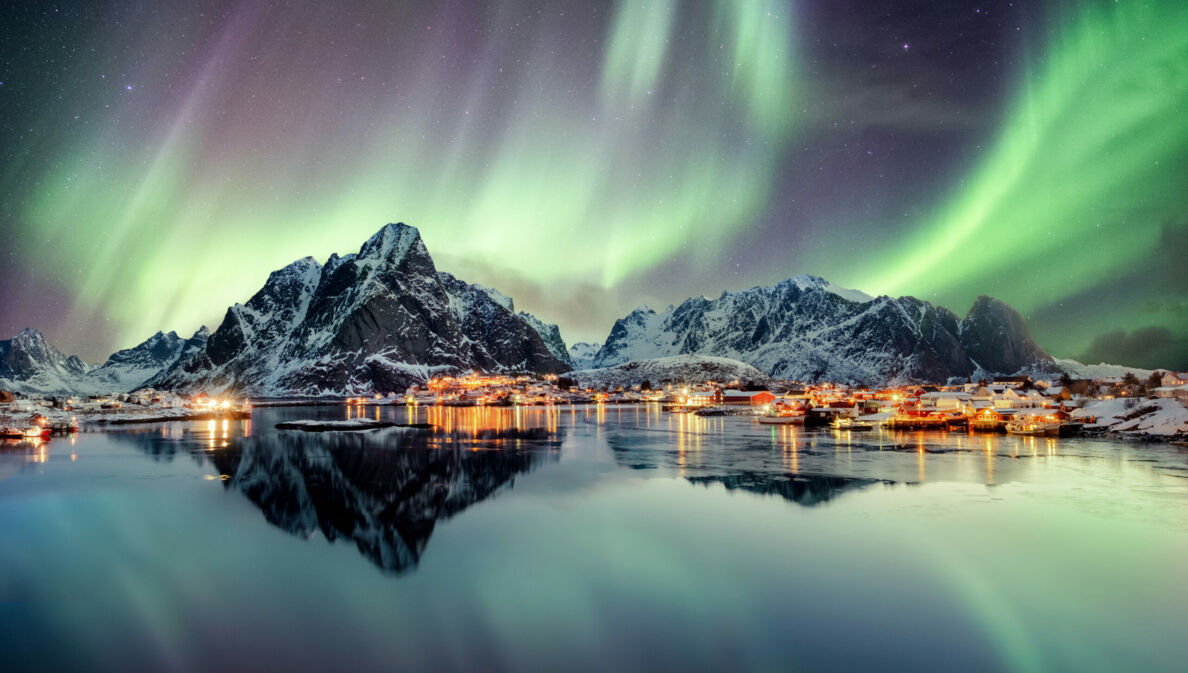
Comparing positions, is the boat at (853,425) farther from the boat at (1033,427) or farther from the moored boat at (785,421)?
the boat at (1033,427)

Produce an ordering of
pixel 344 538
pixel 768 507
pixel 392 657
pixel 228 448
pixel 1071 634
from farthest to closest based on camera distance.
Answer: pixel 228 448
pixel 768 507
pixel 344 538
pixel 1071 634
pixel 392 657

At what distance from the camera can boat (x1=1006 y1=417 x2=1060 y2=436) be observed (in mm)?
81875

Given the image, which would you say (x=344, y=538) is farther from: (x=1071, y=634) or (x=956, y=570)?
(x=1071, y=634)

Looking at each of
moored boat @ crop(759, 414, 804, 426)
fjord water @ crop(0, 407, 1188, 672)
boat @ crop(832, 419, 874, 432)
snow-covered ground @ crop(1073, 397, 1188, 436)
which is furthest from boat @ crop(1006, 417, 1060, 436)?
fjord water @ crop(0, 407, 1188, 672)

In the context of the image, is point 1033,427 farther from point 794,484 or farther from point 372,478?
point 372,478

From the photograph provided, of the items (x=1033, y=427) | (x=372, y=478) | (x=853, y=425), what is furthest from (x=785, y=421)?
(x=372, y=478)

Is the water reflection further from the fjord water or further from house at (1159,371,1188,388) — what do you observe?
house at (1159,371,1188,388)

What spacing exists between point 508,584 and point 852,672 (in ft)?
36.4

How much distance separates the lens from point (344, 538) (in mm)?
28266

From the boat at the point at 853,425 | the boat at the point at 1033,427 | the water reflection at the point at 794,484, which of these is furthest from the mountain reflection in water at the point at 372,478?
the boat at the point at 1033,427

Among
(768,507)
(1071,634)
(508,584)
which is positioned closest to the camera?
(1071,634)

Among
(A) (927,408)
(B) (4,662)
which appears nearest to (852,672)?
(B) (4,662)

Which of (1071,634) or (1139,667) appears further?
(1071,634)

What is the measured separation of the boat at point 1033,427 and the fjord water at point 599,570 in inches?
1472
